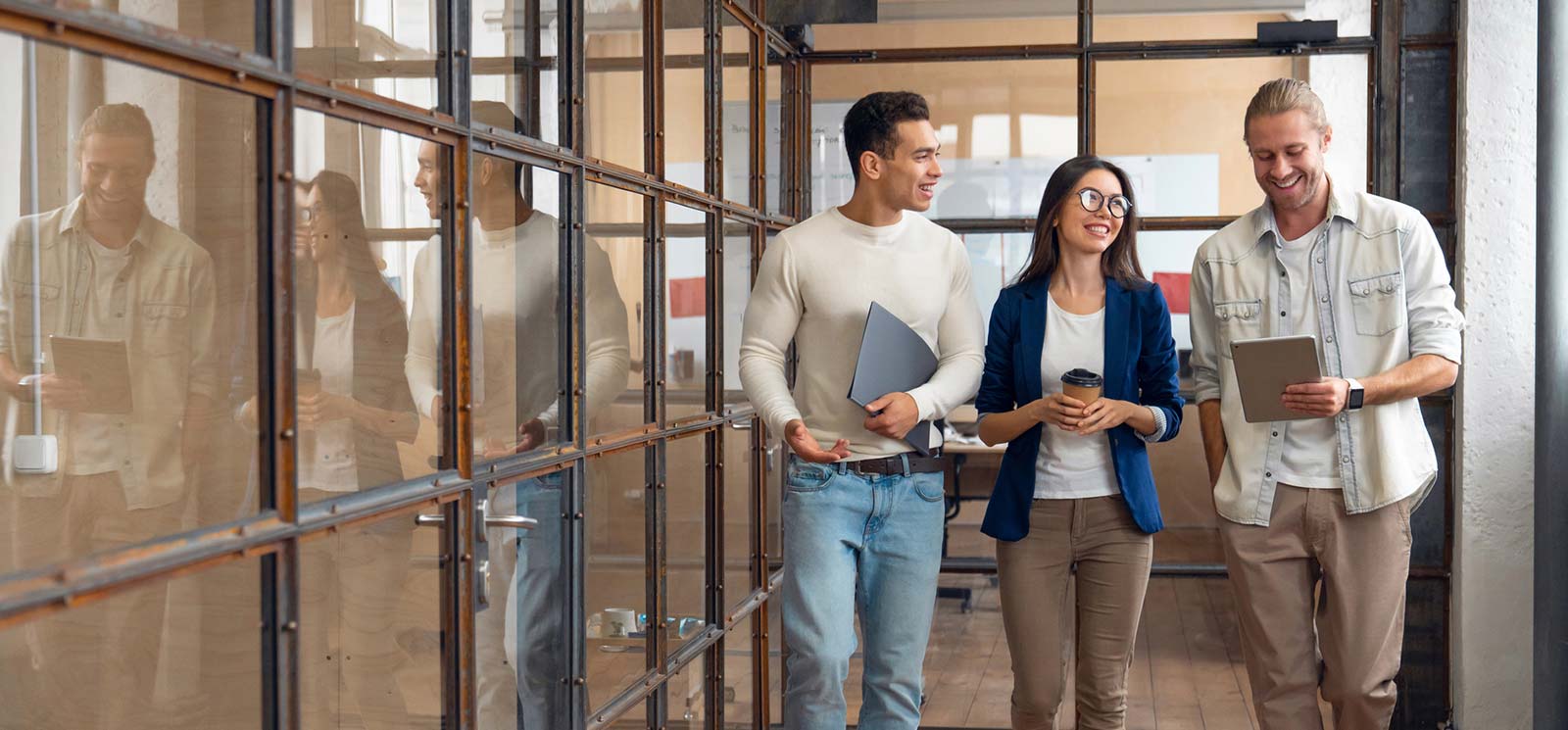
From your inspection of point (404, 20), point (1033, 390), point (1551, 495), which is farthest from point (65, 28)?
point (1551, 495)

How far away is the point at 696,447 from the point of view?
3.01 meters

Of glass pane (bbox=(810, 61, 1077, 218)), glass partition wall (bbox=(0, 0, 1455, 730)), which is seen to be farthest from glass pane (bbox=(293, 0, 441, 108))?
glass pane (bbox=(810, 61, 1077, 218))

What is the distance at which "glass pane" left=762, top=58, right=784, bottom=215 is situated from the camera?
3.60m

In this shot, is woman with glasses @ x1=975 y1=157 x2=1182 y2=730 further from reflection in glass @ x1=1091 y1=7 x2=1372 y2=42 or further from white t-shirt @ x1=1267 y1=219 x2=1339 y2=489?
reflection in glass @ x1=1091 y1=7 x2=1372 y2=42

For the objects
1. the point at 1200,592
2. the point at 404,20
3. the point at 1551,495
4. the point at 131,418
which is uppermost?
the point at 404,20

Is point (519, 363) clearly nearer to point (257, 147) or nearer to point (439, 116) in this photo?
point (439, 116)

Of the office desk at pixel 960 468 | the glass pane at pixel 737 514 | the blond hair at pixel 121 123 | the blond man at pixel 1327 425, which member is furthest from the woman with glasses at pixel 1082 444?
the office desk at pixel 960 468

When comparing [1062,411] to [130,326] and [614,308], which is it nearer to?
[614,308]

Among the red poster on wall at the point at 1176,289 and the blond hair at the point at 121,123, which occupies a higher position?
the blond hair at the point at 121,123

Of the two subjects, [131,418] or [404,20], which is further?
[131,418]

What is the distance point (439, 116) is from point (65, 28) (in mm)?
659

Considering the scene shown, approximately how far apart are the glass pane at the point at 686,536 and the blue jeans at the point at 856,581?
309mm

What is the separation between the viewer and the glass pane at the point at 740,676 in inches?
130

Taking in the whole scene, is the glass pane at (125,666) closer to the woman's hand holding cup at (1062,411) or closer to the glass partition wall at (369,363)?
the glass partition wall at (369,363)
